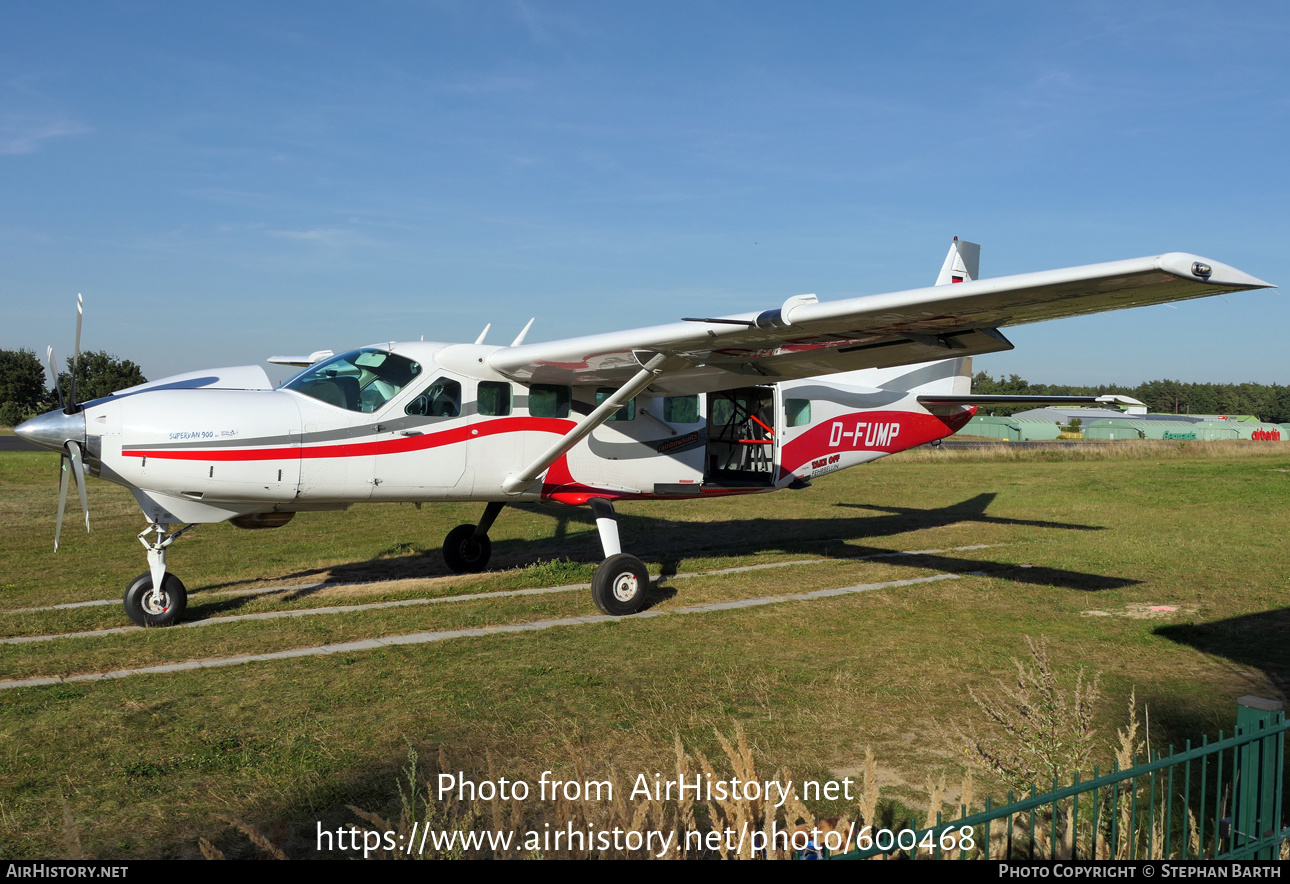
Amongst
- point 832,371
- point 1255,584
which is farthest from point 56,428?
point 1255,584

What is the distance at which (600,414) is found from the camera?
9.98 m

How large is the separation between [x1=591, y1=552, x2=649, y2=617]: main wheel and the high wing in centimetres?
231

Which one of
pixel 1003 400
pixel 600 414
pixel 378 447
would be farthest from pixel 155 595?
pixel 1003 400

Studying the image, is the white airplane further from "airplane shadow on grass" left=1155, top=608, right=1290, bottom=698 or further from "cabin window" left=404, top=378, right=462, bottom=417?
"airplane shadow on grass" left=1155, top=608, right=1290, bottom=698

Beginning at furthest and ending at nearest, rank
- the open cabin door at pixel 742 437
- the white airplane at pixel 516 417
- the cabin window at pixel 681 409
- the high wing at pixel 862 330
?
the open cabin door at pixel 742 437
the cabin window at pixel 681 409
the white airplane at pixel 516 417
the high wing at pixel 862 330

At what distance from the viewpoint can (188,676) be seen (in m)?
7.43

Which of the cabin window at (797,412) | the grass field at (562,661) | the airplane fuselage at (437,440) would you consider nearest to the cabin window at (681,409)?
the airplane fuselage at (437,440)

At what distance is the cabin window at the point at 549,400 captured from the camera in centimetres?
1088

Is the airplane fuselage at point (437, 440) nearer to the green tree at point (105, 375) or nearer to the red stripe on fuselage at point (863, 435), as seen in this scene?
the red stripe on fuselage at point (863, 435)

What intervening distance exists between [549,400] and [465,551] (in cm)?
330

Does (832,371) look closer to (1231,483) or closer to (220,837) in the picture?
(220,837)

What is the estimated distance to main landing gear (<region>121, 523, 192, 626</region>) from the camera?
9102 mm

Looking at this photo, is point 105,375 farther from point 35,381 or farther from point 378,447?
point 378,447

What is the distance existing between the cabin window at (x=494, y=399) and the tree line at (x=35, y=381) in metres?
47.7
